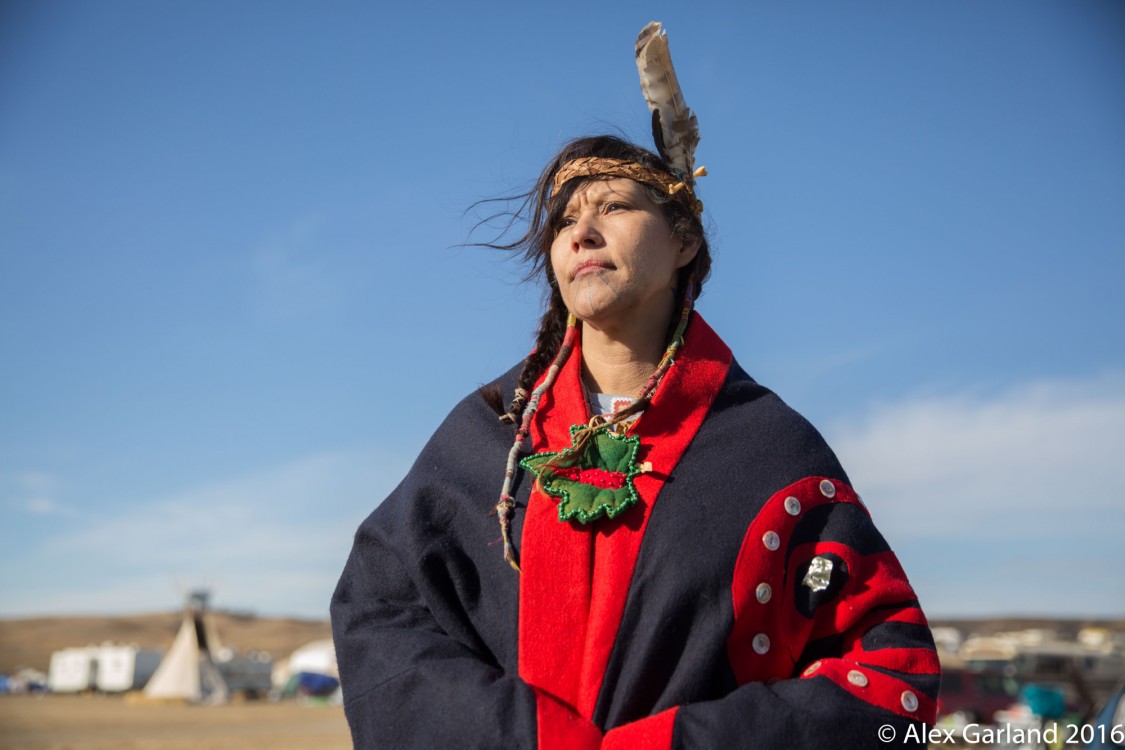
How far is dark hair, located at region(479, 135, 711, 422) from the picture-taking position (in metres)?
2.56

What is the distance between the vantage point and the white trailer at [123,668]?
1635 inches

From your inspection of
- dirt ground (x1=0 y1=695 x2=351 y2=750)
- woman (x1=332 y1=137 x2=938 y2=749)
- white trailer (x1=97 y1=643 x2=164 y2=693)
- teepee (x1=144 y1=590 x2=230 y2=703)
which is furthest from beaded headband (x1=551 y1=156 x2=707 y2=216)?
white trailer (x1=97 y1=643 x2=164 y2=693)

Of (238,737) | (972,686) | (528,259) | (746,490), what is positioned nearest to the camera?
(746,490)

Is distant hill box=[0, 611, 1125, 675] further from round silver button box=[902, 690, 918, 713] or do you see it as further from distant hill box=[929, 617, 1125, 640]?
round silver button box=[902, 690, 918, 713]

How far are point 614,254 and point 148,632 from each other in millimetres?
95684

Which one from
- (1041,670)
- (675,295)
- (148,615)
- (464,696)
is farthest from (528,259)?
(148,615)

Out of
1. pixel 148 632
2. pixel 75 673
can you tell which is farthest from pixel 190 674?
pixel 148 632

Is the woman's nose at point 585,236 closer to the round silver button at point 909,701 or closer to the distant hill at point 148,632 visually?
the round silver button at point 909,701

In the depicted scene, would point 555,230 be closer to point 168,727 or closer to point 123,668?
point 168,727

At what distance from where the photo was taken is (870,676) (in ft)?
6.69

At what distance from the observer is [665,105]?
2.63 m

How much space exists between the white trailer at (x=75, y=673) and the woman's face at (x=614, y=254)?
149 ft

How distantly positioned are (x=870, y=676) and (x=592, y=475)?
67 cm

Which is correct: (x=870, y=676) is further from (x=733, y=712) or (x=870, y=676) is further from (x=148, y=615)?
(x=148, y=615)
